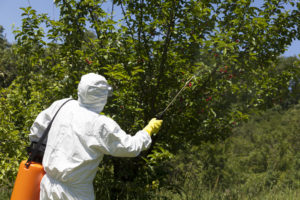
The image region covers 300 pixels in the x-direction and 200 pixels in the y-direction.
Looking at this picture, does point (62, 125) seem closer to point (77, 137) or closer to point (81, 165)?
point (77, 137)

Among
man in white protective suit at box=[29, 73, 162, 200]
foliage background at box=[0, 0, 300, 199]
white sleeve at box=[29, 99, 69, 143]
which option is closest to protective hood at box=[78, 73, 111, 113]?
man in white protective suit at box=[29, 73, 162, 200]

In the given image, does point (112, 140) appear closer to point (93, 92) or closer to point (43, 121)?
point (93, 92)

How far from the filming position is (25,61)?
3982 mm

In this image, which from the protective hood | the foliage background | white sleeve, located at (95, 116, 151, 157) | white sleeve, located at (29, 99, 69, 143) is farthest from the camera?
the foliage background

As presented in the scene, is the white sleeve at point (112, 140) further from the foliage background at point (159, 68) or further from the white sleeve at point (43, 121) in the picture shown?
the foliage background at point (159, 68)

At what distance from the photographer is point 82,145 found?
1834 mm

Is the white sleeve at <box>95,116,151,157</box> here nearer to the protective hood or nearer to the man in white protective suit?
the man in white protective suit

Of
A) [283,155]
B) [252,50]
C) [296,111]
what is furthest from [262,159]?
[252,50]

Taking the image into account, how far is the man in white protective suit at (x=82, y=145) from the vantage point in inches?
71.0

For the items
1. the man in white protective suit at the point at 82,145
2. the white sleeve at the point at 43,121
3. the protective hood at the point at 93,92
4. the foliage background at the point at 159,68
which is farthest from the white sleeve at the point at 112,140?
the foliage background at the point at 159,68

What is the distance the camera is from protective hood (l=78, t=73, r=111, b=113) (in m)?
1.89

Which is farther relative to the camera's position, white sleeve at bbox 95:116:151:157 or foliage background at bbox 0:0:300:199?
foliage background at bbox 0:0:300:199

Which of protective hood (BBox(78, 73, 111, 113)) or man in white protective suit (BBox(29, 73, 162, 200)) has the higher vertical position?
protective hood (BBox(78, 73, 111, 113))

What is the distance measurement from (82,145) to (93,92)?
0.38 metres
